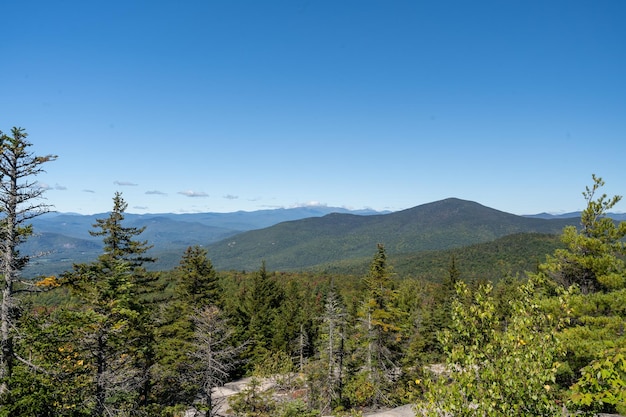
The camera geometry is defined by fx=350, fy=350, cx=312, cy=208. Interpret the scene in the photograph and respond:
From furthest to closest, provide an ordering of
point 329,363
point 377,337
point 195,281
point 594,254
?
point 195,281, point 377,337, point 329,363, point 594,254

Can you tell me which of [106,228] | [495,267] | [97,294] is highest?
[106,228]

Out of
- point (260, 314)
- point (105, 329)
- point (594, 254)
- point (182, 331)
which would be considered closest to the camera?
point (105, 329)

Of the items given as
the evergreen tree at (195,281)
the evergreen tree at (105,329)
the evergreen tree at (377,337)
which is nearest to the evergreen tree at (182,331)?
the evergreen tree at (195,281)

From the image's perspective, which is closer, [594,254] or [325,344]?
[594,254]

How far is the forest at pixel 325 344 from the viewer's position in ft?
19.2

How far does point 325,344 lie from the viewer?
979 inches

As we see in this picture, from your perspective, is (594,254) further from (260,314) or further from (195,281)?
(260,314)

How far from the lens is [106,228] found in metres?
21.4

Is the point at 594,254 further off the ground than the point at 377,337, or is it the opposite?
the point at 594,254

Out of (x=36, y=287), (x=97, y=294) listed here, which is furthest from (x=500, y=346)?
(x=97, y=294)

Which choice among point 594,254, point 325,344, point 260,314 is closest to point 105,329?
point 325,344

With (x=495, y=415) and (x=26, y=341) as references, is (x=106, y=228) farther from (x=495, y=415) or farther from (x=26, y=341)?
(x=495, y=415)

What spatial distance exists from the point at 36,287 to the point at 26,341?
5.05ft

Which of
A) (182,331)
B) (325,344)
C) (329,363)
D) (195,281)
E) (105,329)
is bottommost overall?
(329,363)
